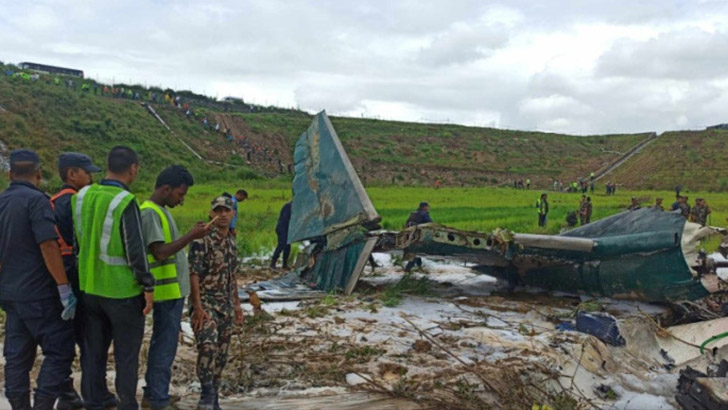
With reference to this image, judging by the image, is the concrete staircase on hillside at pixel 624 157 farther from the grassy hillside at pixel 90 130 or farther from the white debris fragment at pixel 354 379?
the white debris fragment at pixel 354 379

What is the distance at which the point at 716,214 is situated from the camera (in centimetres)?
2309

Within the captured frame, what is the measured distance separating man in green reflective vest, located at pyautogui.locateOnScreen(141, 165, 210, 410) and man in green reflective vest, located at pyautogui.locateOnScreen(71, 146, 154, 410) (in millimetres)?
162

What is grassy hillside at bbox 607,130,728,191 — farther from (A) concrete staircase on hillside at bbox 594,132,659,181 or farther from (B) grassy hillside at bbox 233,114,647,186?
(B) grassy hillside at bbox 233,114,647,186

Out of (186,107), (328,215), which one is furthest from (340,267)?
(186,107)

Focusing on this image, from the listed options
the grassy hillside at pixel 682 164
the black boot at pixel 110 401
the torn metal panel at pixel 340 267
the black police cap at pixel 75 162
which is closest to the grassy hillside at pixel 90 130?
the torn metal panel at pixel 340 267

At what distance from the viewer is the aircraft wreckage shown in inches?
288

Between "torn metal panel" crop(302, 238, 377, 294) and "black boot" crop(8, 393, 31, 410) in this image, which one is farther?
"torn metal panel" crop(302, 238, 377, 294)

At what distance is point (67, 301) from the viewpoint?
3.64 metres

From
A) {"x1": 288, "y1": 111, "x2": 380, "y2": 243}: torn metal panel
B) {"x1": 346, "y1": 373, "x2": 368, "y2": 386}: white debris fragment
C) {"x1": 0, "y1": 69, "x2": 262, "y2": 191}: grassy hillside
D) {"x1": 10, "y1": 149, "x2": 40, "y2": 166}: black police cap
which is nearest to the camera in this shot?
{"x1": 10, "y1": 149, "x2": 40, "y2": 166}: black police cap

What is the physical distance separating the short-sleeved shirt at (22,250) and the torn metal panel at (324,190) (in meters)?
4.76

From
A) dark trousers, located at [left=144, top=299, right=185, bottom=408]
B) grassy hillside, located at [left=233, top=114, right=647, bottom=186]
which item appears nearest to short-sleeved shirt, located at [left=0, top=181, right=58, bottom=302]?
dark trousers, located at [left=144, top=299, right=185, bottom=408]

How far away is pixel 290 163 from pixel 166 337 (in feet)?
146

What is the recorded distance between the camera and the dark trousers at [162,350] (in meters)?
3.77

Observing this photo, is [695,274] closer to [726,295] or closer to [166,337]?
[726,295]
